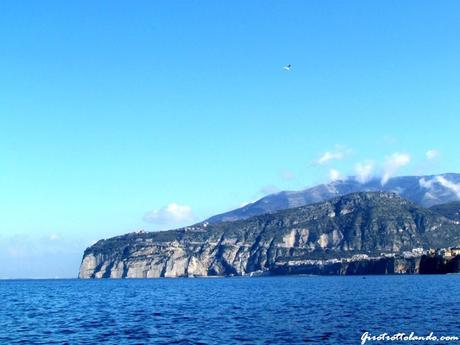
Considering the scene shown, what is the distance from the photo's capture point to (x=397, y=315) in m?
84.8

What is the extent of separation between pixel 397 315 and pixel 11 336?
178 feet

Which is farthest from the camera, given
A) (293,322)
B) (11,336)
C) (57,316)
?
(57,316)

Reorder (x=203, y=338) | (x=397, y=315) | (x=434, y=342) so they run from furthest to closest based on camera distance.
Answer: (x=397, y=315) < (x=203, y=338) < (x=434, y=342)

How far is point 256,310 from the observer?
331 ft

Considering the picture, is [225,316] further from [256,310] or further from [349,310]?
[349,310]

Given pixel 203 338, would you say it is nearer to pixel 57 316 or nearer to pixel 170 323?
pixel 170 323

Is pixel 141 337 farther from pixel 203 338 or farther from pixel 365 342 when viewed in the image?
pixel 365 342

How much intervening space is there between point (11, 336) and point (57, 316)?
1081 inches

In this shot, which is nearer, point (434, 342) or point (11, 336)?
point (434, 342)

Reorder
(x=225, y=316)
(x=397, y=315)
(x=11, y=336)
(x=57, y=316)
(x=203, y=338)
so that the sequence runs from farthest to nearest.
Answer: (x=57, y=316) → (x=225, y=316) → (x=397, y=315) → (x=11, y=336) → (x=203, y=338)

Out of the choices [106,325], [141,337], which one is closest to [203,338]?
[141,337]

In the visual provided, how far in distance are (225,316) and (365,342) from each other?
113ft

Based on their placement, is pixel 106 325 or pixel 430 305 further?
pixel 430 305

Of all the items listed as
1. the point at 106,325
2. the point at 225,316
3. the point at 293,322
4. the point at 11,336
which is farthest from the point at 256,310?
the point at 11,336
